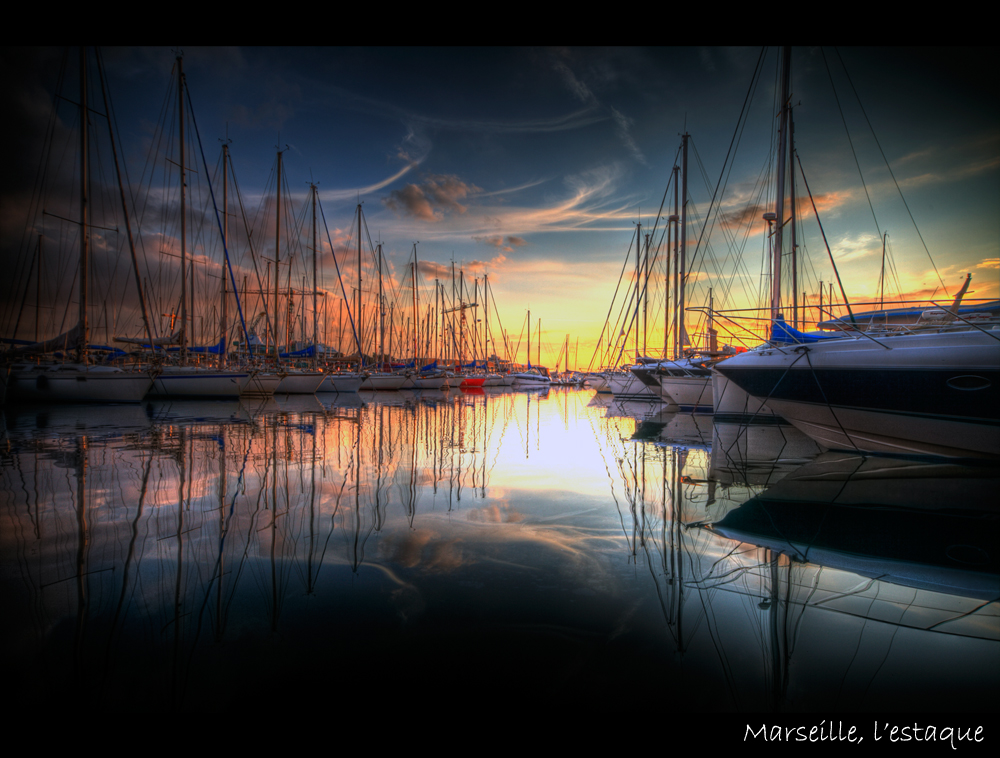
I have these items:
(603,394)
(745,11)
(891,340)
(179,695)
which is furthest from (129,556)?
(603,394)

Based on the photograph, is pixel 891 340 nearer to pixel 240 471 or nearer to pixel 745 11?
pixel 745 11

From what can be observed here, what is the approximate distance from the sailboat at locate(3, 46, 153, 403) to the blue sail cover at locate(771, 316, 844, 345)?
1067 inches

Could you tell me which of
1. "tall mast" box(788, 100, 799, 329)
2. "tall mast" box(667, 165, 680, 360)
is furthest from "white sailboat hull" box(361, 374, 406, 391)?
"tall mast" box(788, 100, 799, 329)

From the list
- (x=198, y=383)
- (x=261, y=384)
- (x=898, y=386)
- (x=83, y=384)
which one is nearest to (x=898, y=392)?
(x=898, y=386)

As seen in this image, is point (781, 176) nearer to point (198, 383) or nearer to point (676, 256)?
point (676, 256)

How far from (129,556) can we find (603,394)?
4635 cm

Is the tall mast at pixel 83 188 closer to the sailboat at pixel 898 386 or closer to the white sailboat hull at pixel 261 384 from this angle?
the white sailboat hull at pixel 261 384

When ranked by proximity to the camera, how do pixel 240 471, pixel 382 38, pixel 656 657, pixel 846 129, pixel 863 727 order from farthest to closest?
1. pixel 846 129
2. pixel 240 471
3. pixel 382 38
4. pixel 656 657
5. pixel 863 727

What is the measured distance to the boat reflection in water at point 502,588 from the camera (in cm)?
240

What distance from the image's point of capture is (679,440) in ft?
40.0

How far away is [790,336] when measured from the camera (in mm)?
11531

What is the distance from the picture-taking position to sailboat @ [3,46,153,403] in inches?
869

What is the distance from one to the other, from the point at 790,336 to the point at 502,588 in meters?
11.0

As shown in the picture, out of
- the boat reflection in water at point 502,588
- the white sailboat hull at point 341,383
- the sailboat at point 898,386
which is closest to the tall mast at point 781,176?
the sailboat at point 898,386
